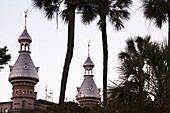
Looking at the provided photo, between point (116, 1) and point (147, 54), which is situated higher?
point (116, 1)

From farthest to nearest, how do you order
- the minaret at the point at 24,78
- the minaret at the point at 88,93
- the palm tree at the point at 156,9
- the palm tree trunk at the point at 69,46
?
the minaret at the point at 88,93 → the minaret at the point at 24,78 → the palm tree at the point at 156,9 → the palm tree trunk at the point at 69,46

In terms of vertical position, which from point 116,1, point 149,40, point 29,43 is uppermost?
point 29,43

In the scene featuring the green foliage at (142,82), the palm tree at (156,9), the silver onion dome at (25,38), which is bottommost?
the green foliage at (142,82)

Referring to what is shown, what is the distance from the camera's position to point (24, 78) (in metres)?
73.5

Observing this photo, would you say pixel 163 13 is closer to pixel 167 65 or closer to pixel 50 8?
pixel 167 65

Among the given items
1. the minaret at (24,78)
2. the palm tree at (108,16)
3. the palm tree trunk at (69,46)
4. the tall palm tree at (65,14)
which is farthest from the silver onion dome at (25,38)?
the palm tree trunk at (69,46)

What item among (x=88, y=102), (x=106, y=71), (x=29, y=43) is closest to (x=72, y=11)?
(x=106, y=71)

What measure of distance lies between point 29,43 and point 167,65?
58.1 metres

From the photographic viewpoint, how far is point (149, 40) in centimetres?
2056

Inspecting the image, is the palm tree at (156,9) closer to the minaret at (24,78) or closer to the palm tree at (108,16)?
the palm tree at (108,16)

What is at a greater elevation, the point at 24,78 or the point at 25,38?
the point at 25,38

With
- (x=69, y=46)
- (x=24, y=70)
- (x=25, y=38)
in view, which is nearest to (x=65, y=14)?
(x=69, y=46)

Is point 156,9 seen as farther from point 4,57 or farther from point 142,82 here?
point 4,57

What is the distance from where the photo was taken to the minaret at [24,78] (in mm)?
73125
